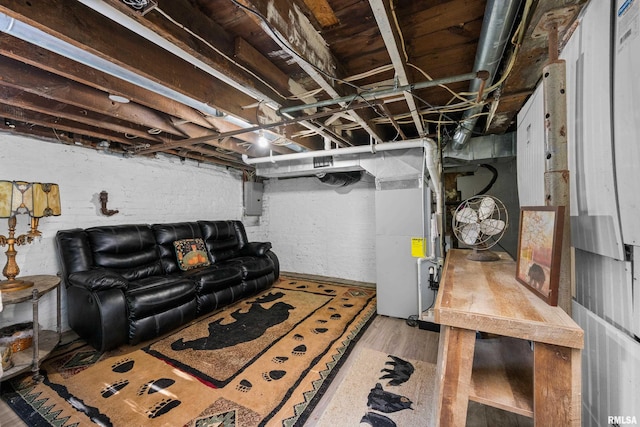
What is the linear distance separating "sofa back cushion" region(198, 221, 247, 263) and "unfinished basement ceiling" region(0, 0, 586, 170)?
1971 millimetres

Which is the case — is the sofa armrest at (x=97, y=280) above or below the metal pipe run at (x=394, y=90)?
below

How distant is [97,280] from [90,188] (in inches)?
52.5

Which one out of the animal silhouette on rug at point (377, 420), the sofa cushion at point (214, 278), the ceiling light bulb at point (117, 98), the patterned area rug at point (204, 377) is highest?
the ceiling light bulb at point (117, 98)

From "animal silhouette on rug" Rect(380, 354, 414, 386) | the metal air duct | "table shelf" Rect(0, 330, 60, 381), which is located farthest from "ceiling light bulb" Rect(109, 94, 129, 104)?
"animal silhouette on rug" Rect(380, 354, 414, 386)

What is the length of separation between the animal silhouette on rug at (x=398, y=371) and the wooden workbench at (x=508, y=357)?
95 centimetres

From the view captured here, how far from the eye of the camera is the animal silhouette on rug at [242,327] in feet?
7.80

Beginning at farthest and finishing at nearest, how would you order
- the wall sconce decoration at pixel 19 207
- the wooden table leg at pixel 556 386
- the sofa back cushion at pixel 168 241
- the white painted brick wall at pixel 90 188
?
the sofa back cushion at pixel 168 241, the white painted brick wall at pixel 90 188, the wall sconce decoration at pixel 19 207, the wooden table leg at pixel 556 386

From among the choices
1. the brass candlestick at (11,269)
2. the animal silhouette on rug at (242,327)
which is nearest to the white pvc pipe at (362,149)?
the animal silhouette on rug at (242,327)

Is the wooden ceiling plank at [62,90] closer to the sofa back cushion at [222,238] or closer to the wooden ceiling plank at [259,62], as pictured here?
the wooden ceiling plank at [259,62]

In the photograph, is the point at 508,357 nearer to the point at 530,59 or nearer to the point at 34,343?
the point at 530,59

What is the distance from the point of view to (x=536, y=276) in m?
1.00

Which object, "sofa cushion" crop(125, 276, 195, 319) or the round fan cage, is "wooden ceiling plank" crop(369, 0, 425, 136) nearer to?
the round fan cage

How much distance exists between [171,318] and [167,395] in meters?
0.95

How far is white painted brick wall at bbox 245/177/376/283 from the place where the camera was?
4355 millimetres
